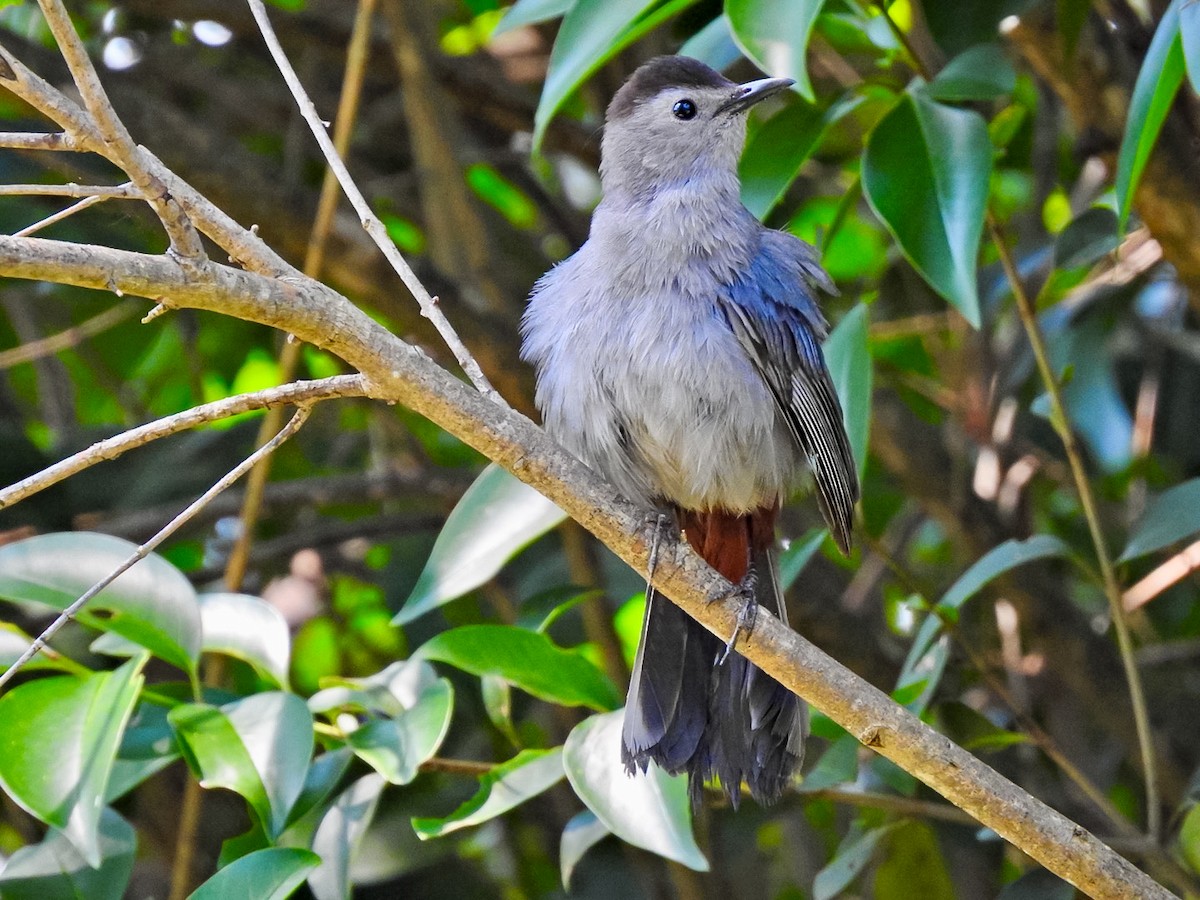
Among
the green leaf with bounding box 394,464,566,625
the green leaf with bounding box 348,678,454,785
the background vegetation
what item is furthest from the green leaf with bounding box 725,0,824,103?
the green leaf with bounding box 348,678,454,785

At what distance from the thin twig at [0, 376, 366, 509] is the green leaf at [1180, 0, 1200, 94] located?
1425 millimetres

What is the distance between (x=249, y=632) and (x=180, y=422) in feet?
3.82

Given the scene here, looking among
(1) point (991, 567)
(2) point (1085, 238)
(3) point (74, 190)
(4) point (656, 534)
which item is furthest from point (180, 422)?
(2) point (1085, 238)

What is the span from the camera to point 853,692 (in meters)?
2.23

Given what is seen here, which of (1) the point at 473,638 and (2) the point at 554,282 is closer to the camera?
(1) the point at 473,638

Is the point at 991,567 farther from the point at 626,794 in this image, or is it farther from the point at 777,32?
the point at 777,32

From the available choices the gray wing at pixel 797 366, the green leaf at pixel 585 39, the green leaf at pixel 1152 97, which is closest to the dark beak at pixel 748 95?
the gray wing at pixel 797 366

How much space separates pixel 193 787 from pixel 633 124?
6.86 feet

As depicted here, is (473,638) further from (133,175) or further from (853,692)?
(133,175)

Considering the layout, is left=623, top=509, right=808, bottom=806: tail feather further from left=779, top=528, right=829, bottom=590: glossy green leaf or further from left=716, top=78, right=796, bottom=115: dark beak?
left=716, top=78, right=796, bottom=115: dark beak

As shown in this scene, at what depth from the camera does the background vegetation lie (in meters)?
2.74

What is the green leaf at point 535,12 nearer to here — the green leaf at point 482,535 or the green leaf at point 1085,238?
the green leaf at point 482,535

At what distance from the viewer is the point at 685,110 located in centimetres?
370

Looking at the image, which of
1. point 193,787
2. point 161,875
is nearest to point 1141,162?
point 193,787
